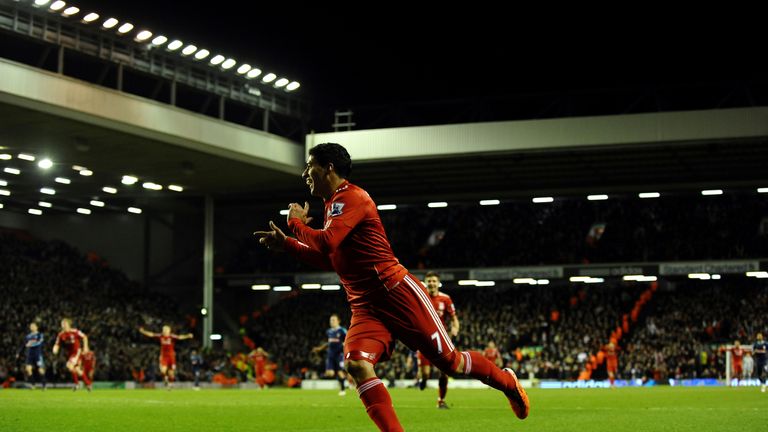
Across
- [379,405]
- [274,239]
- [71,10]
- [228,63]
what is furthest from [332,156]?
[228,63]

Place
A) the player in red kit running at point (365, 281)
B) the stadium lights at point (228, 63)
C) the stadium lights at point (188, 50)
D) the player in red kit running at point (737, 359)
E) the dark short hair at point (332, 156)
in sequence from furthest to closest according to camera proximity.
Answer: the stadium lights at point (228, 63) < the stadium lights at point (188, 50) < the player in red kit running at point (737, 359) < the dark short hair at point (332, 156) < the player in red kit running at point (365, 281)

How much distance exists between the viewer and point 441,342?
26.0 feet

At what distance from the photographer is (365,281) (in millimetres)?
7910

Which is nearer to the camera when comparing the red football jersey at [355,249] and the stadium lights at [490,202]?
the red football jersey at [355,249]

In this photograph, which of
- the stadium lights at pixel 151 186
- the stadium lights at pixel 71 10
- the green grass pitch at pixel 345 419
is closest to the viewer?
the green grass pitch at pixel 345 419

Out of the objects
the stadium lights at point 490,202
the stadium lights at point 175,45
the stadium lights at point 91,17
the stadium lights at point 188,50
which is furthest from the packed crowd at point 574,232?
the stadium lights at point 91,17

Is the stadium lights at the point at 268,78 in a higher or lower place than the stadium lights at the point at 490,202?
higher

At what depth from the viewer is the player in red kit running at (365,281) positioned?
7660 mm

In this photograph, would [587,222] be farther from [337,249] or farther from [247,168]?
[337,249]

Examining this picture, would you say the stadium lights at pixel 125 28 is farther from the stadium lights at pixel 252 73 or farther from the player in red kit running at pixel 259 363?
the player in red kit running at pixel 259 363

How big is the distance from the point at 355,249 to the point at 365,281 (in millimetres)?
267

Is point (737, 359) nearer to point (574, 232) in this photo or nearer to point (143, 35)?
point (574, 232)

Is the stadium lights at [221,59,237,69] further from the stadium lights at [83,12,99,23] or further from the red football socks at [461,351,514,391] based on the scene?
the red football socks at [461,351,514,391]

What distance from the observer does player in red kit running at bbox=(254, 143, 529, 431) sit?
766 centimetres
